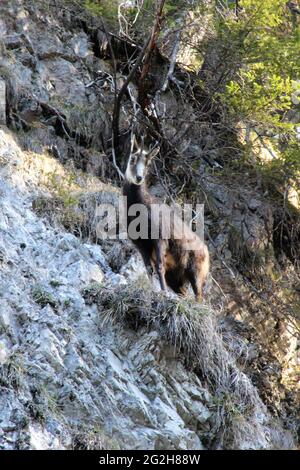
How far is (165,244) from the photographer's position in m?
7.61

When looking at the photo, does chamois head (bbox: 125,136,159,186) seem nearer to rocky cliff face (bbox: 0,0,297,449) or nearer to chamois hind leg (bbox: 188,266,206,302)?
rocky cliff face (bbox: 0,0,297,449)

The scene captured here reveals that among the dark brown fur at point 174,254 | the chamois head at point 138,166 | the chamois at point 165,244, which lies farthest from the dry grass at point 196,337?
the chamois head at point 138,166

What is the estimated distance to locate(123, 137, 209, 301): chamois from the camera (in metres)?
7.54

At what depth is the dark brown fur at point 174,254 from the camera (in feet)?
24.8

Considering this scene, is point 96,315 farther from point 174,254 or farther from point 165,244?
point 174,254

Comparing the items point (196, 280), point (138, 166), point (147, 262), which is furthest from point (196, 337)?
point (138, 166)

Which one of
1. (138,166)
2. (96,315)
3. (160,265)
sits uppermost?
(138,166)

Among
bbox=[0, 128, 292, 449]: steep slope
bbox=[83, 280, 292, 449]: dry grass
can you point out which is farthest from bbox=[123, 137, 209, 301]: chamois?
bbox=[83, 280, 292, 449]: dry grass

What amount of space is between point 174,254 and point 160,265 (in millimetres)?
410

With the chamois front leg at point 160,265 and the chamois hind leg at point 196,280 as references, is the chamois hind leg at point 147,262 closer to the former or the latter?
the chamois front leg at point 160,265

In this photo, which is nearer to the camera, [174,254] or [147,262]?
[147,262]

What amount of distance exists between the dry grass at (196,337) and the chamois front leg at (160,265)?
0.64 metres

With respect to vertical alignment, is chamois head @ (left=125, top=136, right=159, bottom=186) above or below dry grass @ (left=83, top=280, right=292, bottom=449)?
above
